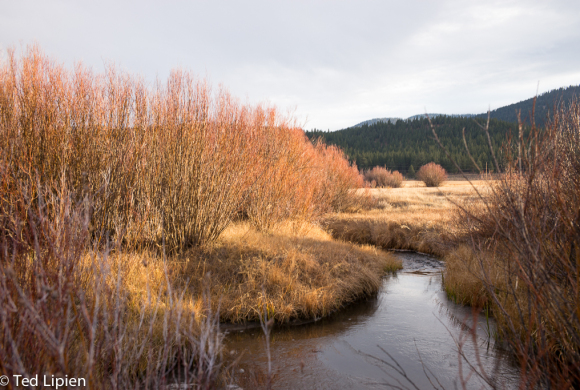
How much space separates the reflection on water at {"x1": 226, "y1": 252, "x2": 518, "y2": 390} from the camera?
4574mm

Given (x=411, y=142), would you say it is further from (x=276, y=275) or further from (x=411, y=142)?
(x=276, y=275)

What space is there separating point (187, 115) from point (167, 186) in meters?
1.51

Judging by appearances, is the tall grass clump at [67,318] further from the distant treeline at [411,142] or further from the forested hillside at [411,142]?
the forested hillside at [411,142]

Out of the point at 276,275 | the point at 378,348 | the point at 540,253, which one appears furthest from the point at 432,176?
the point at 540,253

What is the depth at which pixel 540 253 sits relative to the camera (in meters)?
2.61

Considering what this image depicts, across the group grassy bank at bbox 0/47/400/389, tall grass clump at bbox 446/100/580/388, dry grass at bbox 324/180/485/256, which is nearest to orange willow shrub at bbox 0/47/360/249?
grassy bank at bbox 0/47/400/389

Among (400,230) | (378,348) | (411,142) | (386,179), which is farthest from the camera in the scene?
(411,142)

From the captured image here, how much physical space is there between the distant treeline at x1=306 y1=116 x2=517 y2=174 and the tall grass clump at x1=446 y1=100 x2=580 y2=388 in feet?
169

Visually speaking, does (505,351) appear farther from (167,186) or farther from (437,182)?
(437,182)

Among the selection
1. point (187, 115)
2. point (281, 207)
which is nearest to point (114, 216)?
point (187, 115)

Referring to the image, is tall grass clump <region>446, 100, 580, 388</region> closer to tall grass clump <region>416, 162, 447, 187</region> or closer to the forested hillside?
tall grass clump <region>416, 162, 447, 187</region>

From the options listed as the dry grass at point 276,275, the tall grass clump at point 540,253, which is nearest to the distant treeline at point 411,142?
the dry grass at point 276,275

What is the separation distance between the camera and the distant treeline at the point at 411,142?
5865 centimetres

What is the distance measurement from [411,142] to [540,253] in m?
80.3
